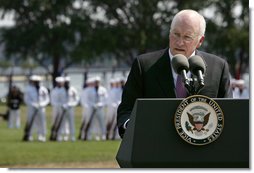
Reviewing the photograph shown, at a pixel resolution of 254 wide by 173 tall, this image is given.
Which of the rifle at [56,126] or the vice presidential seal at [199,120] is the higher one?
the vice presidential seal at [199,120]

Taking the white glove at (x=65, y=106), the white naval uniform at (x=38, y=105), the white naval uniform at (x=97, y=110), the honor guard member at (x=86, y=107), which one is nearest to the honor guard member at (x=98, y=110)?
the white naval uniform at (x=97, y=110)

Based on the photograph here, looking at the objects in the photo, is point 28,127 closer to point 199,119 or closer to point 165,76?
point 165,76

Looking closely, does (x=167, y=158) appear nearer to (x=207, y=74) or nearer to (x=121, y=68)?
(x=207, y=74)

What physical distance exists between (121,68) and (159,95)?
58708mm

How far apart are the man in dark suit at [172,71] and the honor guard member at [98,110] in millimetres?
21548

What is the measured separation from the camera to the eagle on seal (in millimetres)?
3635

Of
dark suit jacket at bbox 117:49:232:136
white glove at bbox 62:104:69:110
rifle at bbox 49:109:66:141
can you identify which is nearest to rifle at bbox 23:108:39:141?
rifle at bbox 49:109:66:141

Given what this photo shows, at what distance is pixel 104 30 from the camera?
50.2m

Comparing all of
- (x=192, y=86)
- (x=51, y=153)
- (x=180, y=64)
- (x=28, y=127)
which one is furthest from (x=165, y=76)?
(x=28, y=127)

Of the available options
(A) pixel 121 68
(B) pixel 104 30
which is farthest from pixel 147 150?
(A) pixel 121 68

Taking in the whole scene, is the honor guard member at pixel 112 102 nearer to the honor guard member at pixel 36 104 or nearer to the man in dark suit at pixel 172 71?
the honor guard member at pixel 36 104

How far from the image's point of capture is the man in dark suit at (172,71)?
4.57 m

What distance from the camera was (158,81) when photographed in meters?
4.68

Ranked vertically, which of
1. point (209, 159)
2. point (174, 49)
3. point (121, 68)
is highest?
point (174, 49)
